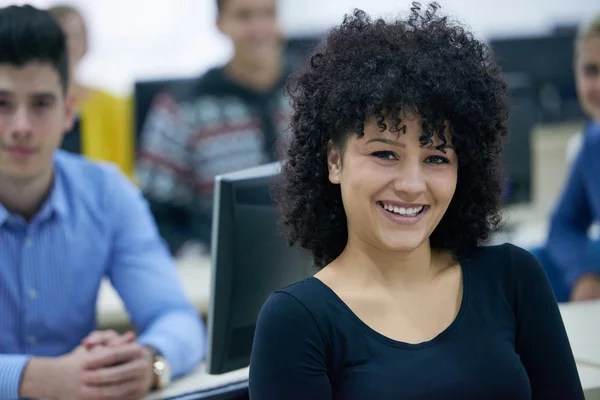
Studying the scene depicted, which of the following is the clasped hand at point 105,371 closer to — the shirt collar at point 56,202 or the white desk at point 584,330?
the shirt collar at point 56,202

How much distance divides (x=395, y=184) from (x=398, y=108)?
9 centimetres

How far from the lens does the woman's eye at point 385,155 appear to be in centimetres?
106

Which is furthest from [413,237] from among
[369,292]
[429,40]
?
[429,40]

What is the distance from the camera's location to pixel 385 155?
1.06 meters

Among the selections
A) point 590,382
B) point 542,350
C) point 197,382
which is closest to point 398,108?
point 542,350

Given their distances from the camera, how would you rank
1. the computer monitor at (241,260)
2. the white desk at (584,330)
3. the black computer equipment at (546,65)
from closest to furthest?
1. the computer monitor at (241,260)
2. the white desk at (584,330)
3. the black computer equipment at (546,65)

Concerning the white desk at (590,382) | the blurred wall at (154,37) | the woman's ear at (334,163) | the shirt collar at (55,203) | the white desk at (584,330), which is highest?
the blurred wall at (154,37)

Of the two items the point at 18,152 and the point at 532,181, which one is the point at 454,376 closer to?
the point at 18,152

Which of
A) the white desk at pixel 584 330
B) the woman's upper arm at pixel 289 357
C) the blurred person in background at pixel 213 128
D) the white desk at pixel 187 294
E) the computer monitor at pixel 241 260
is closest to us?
the woman's upper arm at pixel 289 357

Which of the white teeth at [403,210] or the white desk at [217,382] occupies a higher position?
the white teeth at [403,210]

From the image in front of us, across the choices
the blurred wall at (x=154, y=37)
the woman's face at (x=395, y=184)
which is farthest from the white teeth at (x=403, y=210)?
the blurred wall at (x=154, y=37)

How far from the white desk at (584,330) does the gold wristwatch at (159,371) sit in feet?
2.45

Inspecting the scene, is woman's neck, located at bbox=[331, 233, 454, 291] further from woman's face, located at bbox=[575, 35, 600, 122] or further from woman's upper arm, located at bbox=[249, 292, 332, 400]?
woman's face, located at bbox=[575, 35, 600, 122]

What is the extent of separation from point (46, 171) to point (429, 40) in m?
1.02
